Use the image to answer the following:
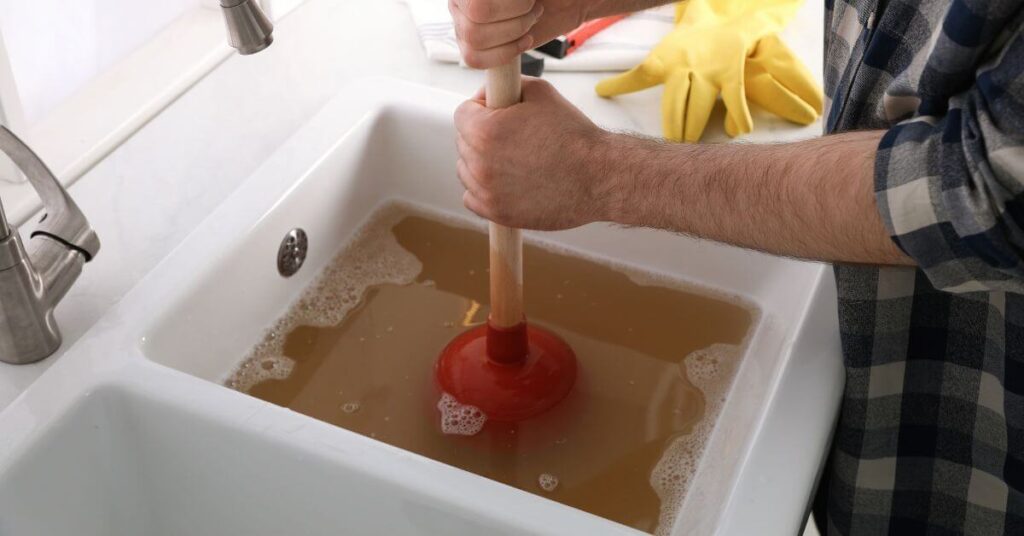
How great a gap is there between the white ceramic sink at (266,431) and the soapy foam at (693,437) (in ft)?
0.04

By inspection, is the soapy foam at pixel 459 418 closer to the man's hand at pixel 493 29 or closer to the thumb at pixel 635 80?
the man's hand at pixel 493 29

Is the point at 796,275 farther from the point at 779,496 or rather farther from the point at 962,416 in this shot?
the point at 779,496

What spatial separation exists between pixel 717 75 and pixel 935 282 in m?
0.56

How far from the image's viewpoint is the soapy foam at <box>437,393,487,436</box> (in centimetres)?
104

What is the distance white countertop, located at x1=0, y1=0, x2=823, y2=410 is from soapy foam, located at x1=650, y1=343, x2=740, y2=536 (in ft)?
0.88

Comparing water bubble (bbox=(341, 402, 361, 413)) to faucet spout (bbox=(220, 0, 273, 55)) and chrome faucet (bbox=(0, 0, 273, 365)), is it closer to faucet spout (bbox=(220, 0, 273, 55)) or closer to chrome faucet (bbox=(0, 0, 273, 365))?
chrome faucet (bbox=(0, 0, 273, 365))

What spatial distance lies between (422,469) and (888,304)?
0.39 m

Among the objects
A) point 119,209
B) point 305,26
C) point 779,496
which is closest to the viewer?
point 779,496

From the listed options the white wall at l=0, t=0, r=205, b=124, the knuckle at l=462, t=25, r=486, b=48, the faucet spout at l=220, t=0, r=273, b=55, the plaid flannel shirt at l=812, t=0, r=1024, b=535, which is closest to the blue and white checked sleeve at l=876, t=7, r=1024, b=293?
the plaid flannel shirt at l=812, t=0, r=1024, b=535

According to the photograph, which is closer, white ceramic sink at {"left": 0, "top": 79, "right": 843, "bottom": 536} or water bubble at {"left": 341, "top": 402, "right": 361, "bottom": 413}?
white ceramic sink at {"left": 0, "top": 79, "right": 843, "bottom": 536}

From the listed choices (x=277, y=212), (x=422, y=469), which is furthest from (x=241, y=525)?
(x=277, y=212)

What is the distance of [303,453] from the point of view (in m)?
0.86

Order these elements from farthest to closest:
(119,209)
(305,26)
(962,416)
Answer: (305,26) < (119,209) < (962,416)

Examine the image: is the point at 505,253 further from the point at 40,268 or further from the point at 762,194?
the point at 40,268
